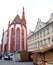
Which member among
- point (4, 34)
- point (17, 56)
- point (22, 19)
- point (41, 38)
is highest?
point (22, 19)

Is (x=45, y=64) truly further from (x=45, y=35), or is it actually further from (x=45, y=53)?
(x=45, y=35)

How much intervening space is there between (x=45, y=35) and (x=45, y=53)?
33459 mm

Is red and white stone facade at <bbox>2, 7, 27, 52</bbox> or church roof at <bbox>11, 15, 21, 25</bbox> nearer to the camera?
red and white stone facade at <bbox>2, 7, 27, 52</bbox>

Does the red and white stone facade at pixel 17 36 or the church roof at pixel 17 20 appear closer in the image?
the red and white stone facade at pixel 17 36

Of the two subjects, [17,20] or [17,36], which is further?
[17,20]

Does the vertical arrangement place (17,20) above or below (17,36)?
above

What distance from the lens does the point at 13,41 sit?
7344cm

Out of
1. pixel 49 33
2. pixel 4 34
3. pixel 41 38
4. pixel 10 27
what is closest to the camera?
pixel 49 33

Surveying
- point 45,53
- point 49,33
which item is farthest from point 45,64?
point 49,33

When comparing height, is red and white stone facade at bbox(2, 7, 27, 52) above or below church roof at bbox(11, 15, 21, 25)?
below

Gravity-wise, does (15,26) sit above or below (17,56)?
above

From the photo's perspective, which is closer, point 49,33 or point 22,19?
point 49,33

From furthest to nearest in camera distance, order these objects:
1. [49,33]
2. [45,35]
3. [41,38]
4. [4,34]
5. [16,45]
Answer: [4,34] → [16,45] → [41,38] → [45,35] → [49,33]

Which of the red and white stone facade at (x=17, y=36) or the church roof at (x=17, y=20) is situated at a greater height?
the church roof at (x=17, y=20)
